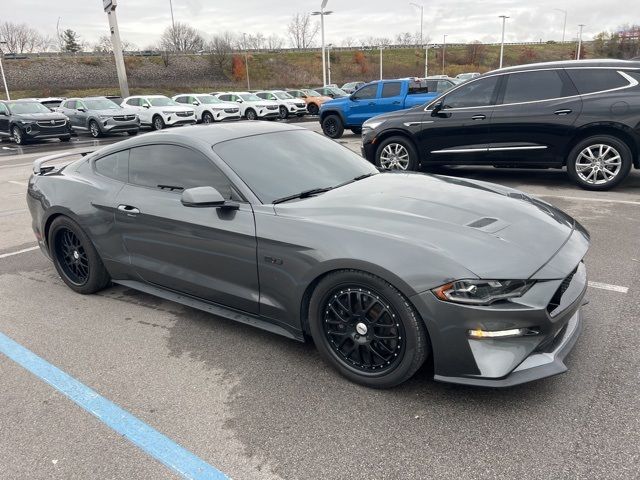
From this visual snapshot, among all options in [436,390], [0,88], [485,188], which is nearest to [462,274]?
[436,390]

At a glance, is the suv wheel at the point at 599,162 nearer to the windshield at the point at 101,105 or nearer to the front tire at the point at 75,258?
the front tire at the point at 75,258

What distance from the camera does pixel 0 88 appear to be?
58500 millimetres

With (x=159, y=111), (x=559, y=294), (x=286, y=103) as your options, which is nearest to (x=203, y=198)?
(x=559, y=294)

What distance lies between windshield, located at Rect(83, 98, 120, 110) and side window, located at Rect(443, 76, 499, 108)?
1729 cm

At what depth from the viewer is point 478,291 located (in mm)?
2502

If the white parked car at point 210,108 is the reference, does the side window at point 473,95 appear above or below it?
above

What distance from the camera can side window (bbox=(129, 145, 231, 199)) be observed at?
11.6 feet

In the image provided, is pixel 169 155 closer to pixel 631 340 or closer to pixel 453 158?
pixel 631 340

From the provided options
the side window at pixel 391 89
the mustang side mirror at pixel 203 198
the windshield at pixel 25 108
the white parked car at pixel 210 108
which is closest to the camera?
the mustang side mirror at pixel 203 198

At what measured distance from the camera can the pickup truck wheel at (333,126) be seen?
16359 mm

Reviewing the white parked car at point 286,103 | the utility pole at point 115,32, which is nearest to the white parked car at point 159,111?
the white parked car at point 286,103

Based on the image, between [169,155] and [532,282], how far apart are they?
2710mm

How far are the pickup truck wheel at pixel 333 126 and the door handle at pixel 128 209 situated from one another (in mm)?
12969

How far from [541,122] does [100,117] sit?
60.3 ft
